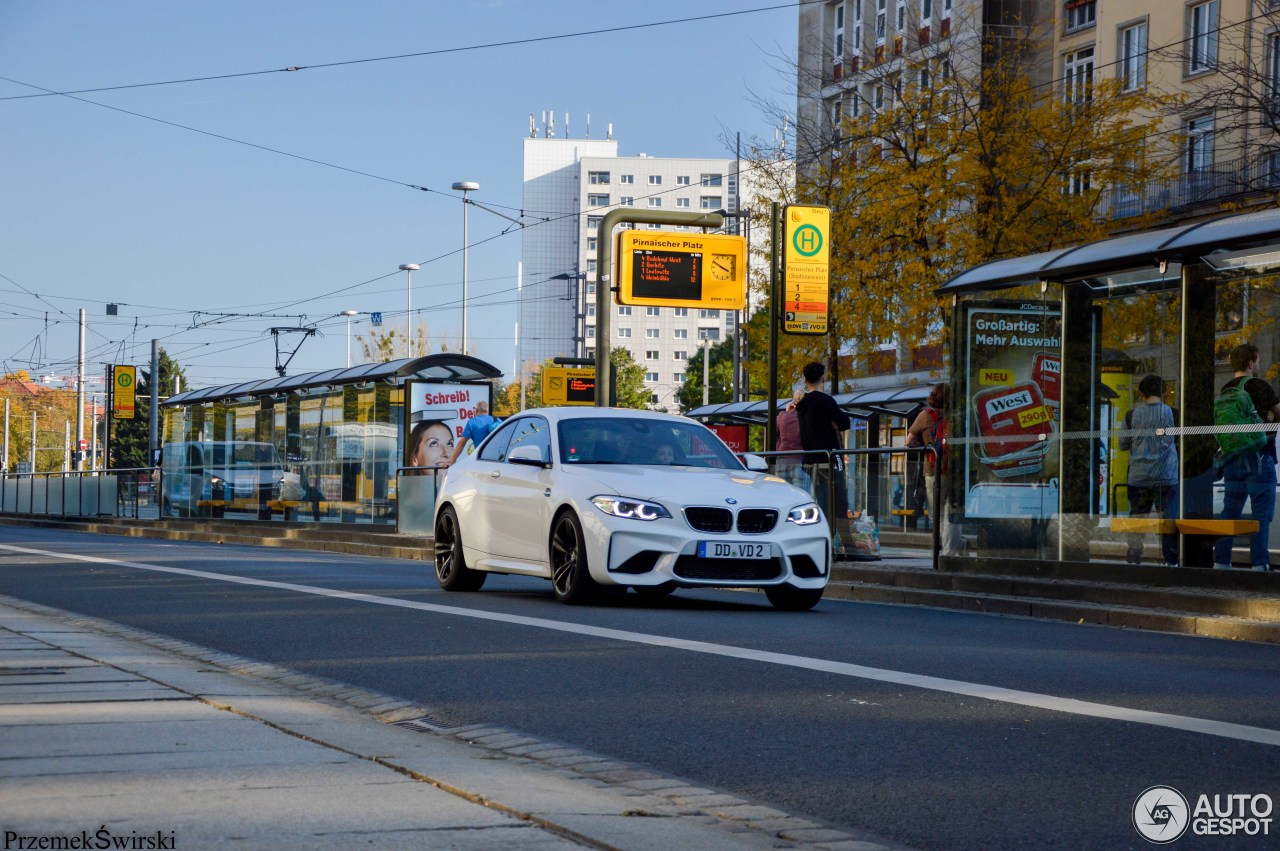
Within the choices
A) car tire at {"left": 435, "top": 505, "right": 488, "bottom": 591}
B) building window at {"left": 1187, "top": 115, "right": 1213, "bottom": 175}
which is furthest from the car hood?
building window at {"left": 1187, "top": 115, "right": 1213, "bottom": 175}

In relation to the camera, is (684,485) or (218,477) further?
(218,477)

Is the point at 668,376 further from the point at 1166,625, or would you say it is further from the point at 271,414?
the point at 1166,625

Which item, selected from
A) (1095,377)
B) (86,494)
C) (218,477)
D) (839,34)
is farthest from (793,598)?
(839,34)

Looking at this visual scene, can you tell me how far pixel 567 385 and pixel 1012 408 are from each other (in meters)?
18.0

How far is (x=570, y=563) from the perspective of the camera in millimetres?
12438

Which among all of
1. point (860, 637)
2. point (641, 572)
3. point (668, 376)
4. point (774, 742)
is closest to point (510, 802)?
point (774, 742)

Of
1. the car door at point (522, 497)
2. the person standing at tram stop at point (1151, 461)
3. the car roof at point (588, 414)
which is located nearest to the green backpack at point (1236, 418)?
the person standing at tram stop at point (1151, 461)

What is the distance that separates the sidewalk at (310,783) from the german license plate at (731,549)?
4815mm

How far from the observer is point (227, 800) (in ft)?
15.0

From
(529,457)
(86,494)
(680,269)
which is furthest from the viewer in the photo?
(86,494)

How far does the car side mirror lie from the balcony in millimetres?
23985

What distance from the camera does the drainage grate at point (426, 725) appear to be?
255 inches

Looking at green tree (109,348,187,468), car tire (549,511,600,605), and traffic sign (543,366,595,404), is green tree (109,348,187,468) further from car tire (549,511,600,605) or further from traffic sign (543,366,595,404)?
car tire (549,511,600,605)

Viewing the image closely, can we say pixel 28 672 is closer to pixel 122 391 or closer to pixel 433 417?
pixel 433 417
